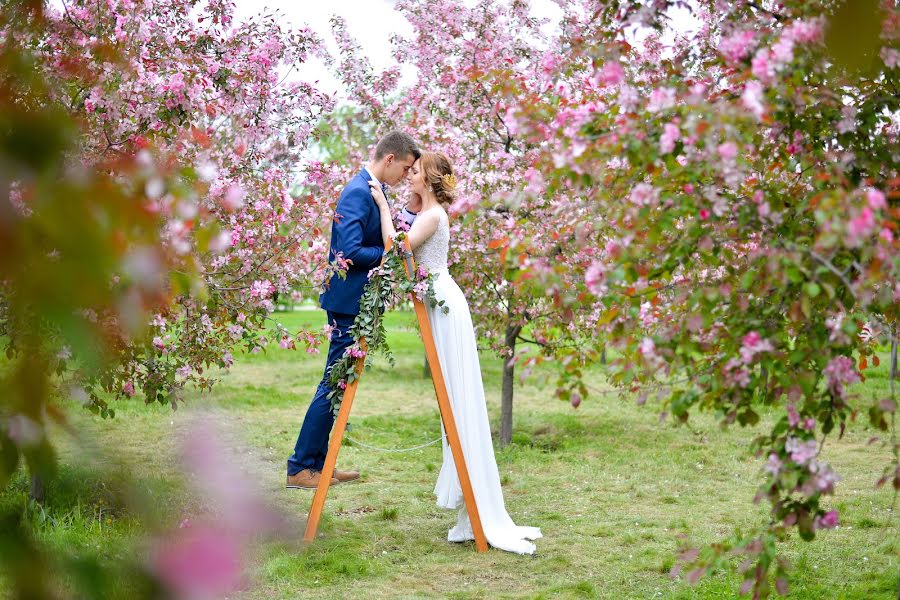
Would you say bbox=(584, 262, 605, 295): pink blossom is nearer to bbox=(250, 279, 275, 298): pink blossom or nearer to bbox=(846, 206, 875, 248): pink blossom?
bbox=(846, 206, 875, 248): pink blossom

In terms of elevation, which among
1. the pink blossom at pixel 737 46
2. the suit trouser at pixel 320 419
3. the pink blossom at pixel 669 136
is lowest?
the suit trouser at pixel 320 419

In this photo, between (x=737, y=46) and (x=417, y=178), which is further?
(x=417, y=178)

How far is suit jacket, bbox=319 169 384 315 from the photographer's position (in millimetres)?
4957

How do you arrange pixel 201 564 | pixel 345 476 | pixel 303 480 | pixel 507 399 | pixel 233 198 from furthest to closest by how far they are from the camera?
pixel 507 399
pixel 345 476
pixel 303 480
pixel 233 198
pixel 201 564

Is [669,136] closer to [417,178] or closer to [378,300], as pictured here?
[378,300]

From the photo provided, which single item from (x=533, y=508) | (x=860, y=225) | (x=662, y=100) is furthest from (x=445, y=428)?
(x=860, y=225)

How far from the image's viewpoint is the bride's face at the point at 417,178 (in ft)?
16.1

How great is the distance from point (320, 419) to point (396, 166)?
65.5 inches

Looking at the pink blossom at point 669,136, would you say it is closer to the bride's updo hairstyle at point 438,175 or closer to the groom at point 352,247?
the bride's updo hairstyle at point 438,175

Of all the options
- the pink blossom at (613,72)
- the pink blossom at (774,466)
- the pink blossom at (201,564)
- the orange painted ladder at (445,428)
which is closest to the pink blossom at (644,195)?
the pink blossom at (613,72)

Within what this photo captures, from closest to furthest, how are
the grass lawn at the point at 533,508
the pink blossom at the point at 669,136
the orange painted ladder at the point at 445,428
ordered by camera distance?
the pink blossom at the point at 669,136
the grass lawn at the point at 533,508
the orange painted ladder at the point at 445,428

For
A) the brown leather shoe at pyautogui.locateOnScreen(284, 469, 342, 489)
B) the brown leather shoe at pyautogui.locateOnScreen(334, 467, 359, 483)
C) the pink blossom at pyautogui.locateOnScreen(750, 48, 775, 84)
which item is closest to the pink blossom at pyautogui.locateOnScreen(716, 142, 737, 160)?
the pink blossom at pyautogui.locateOnScreen(750, 48, 775, 84)

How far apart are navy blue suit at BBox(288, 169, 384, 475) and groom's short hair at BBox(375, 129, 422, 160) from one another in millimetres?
175

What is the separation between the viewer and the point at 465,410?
189 inches
